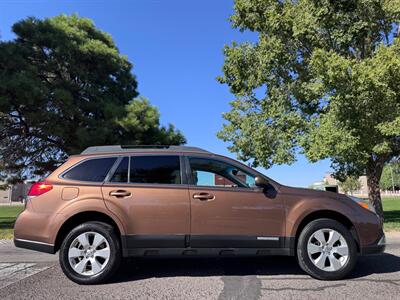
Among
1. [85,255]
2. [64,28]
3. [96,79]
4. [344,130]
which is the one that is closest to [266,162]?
[344,130]

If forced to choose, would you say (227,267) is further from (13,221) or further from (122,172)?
(13,221)

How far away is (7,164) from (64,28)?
6811 millimetres

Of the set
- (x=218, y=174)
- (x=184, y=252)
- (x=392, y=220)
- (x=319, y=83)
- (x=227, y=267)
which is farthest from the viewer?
(x=392, y=220)

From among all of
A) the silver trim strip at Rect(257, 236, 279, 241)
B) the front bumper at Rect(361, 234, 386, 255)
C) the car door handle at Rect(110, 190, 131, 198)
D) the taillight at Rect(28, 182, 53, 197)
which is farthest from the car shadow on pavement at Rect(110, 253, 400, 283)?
the taillight at Rect(28, 182, 53, 197)

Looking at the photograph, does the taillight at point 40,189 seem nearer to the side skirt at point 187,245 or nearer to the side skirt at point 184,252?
the side skirt at point 187,245

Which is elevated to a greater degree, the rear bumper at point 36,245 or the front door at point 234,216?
the front door at point 234,216

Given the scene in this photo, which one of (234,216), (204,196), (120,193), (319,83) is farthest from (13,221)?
(234,216)

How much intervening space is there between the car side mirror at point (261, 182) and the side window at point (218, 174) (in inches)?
6.6

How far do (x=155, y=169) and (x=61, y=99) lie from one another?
39.0 ft

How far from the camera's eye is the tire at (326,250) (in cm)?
574

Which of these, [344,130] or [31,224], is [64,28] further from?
[31,224]

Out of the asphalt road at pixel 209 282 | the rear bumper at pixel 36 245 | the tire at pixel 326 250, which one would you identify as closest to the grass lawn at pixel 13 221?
the asphalt road at pixel 209 282

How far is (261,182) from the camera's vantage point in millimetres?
5879

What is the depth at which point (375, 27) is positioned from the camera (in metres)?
15.9
